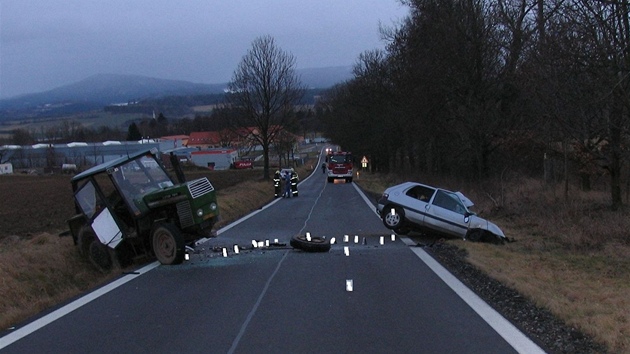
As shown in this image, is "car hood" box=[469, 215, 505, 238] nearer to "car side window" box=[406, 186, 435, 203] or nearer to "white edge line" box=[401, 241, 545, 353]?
"car side window" box=[406, 186, 435, 203]

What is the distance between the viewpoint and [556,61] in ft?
59.4

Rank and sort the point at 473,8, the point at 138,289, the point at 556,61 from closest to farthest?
the point at 138,289, the point at 556,61, the point at 473,8

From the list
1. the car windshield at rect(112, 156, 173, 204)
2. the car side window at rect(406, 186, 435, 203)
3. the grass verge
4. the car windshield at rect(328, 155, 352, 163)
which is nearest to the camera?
the grass verge

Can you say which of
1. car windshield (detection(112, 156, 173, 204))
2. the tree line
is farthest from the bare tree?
car windshield (detection(112, 156, 173, 204))

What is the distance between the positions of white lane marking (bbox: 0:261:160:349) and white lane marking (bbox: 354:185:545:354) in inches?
210

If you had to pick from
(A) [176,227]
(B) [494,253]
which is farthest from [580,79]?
(A) [176,227]

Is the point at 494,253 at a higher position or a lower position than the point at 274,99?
lower

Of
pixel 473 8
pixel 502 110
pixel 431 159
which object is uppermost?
pixel 473 8

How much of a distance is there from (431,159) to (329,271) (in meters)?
37.5

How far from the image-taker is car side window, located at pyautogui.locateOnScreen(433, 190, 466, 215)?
16500 mm

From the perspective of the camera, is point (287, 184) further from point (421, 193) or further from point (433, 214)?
point (433, 214)

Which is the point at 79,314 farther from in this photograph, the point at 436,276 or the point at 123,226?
the point at 436,276

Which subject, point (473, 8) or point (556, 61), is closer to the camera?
point (556, 61)

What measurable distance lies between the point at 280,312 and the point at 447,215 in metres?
9.14
